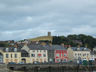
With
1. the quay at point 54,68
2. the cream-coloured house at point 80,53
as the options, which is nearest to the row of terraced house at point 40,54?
the cream-coloured house at point 80,53

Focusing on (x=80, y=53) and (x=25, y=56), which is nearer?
(x=25, y=56)

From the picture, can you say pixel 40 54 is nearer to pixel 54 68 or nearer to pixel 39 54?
pixel 39 54

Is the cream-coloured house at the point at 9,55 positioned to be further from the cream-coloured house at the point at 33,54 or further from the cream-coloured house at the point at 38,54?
the cream-coloured house at the point at 38,54

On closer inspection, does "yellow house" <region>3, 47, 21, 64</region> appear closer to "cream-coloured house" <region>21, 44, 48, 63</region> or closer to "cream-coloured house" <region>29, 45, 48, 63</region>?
"cream-coloured house" <region>21, 44, 48, 63</region>

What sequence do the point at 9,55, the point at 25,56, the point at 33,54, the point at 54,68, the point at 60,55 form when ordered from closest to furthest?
the point at 54,68 → the point at 9,55 → the point at 25,56 → the point at 33,54 → the point at 60,55

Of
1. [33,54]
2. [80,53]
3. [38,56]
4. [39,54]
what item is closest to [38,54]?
[39,54]

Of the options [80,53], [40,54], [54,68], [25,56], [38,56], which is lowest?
[54,68]

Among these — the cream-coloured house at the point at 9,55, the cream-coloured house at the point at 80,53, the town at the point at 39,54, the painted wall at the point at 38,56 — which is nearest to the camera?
the cream-coloured house at the point at 9,55

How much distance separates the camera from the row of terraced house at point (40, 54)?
68.0 metres

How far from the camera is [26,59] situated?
69.8 m

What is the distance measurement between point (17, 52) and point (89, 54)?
25.6m

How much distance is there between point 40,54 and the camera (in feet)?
240

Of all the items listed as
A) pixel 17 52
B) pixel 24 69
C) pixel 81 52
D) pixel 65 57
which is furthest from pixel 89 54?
pixel 24 69

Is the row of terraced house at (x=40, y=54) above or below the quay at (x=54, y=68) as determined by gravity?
above
